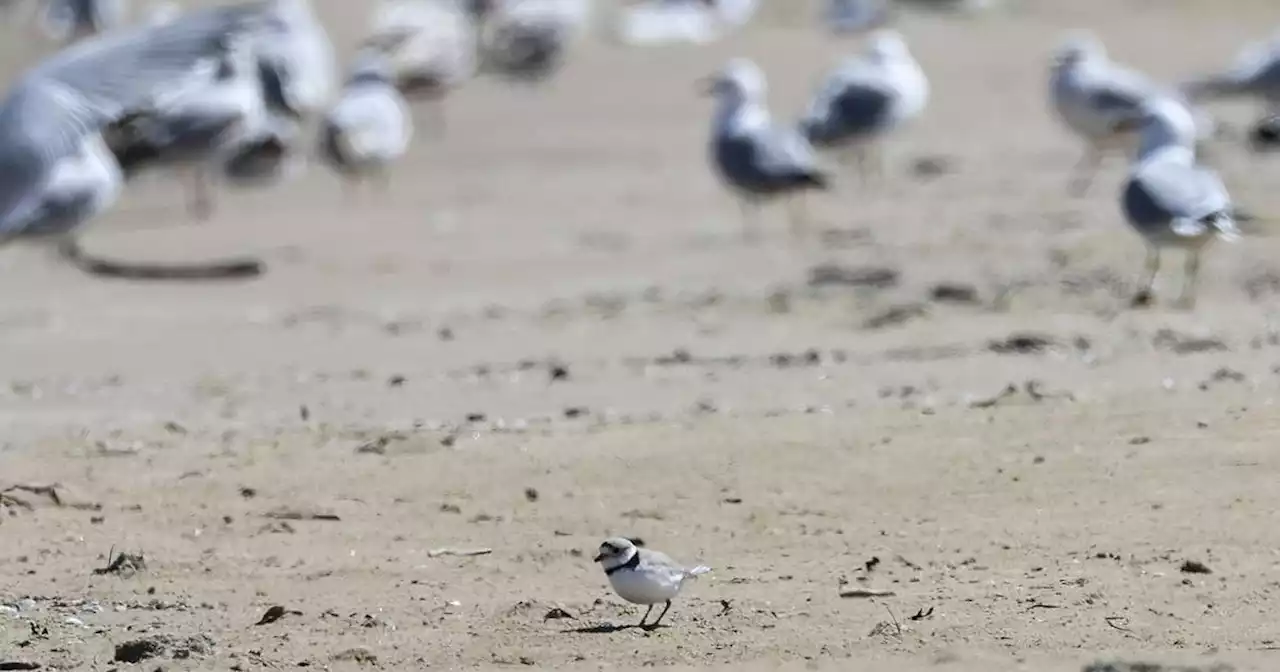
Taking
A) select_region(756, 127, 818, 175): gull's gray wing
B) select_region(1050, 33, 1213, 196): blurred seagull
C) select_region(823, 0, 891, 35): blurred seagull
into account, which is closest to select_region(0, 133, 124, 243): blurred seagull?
select_region(756, 127, 818, 175): gull's gray wing

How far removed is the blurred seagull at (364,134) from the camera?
18.1m

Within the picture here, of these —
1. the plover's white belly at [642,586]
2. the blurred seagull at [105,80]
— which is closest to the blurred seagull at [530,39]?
the blurred seagull at [105,80]

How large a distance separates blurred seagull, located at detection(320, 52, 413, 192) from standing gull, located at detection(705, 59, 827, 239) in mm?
3423

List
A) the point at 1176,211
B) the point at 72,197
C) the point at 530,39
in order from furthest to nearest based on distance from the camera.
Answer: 1. the point at 530,39
2. the point at 72,197
3. the point at 1176,211

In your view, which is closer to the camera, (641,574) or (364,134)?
(641,574)

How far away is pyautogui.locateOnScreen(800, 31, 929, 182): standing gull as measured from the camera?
55.3 feet

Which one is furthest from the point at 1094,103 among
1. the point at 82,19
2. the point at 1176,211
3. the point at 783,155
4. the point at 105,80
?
the point at 82,19

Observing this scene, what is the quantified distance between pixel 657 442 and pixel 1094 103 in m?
8.65

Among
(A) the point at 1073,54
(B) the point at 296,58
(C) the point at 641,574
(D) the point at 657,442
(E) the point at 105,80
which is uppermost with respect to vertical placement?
(E) the point at 105,80

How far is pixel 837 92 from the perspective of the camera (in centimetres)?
1723

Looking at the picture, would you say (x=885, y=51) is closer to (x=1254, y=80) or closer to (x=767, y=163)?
(x=1254, y=80)

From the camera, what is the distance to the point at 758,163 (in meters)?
14.8

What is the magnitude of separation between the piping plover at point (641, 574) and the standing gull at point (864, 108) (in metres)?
10.9

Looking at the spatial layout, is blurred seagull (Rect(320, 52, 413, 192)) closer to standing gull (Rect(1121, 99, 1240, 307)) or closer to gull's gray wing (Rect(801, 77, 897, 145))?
gull's gray wing (Rect(801, 77, 897, 145))
